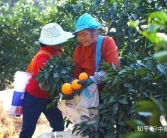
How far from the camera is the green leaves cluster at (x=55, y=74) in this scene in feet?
10.4

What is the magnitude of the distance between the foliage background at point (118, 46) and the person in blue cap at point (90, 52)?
14cm

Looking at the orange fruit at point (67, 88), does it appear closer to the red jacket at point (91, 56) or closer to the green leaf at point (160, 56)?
the red jacket at point (91, 56)

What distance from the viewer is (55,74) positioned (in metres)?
3.14

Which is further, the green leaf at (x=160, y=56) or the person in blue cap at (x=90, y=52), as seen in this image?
the person in blue cap at (x=90, y=52)

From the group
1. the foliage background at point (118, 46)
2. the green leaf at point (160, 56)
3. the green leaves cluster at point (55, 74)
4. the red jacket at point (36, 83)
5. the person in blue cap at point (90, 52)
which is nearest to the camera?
the green leaf at point (160, 56)

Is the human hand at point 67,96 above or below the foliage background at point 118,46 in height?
below

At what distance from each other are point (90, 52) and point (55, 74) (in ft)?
1.11

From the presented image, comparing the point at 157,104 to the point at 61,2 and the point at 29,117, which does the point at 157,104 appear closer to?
the point at 29,117

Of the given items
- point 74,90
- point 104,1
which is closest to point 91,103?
point 74,90

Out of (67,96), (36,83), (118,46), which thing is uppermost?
(118,46)

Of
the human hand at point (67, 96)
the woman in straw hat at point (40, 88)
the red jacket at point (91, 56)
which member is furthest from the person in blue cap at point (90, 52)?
the woman in straw hat at point (40, 88)

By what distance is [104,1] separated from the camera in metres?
4.12

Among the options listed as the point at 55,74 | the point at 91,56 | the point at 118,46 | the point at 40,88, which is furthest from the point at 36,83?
the point at 118,46

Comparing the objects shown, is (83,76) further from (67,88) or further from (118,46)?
(118,46)
